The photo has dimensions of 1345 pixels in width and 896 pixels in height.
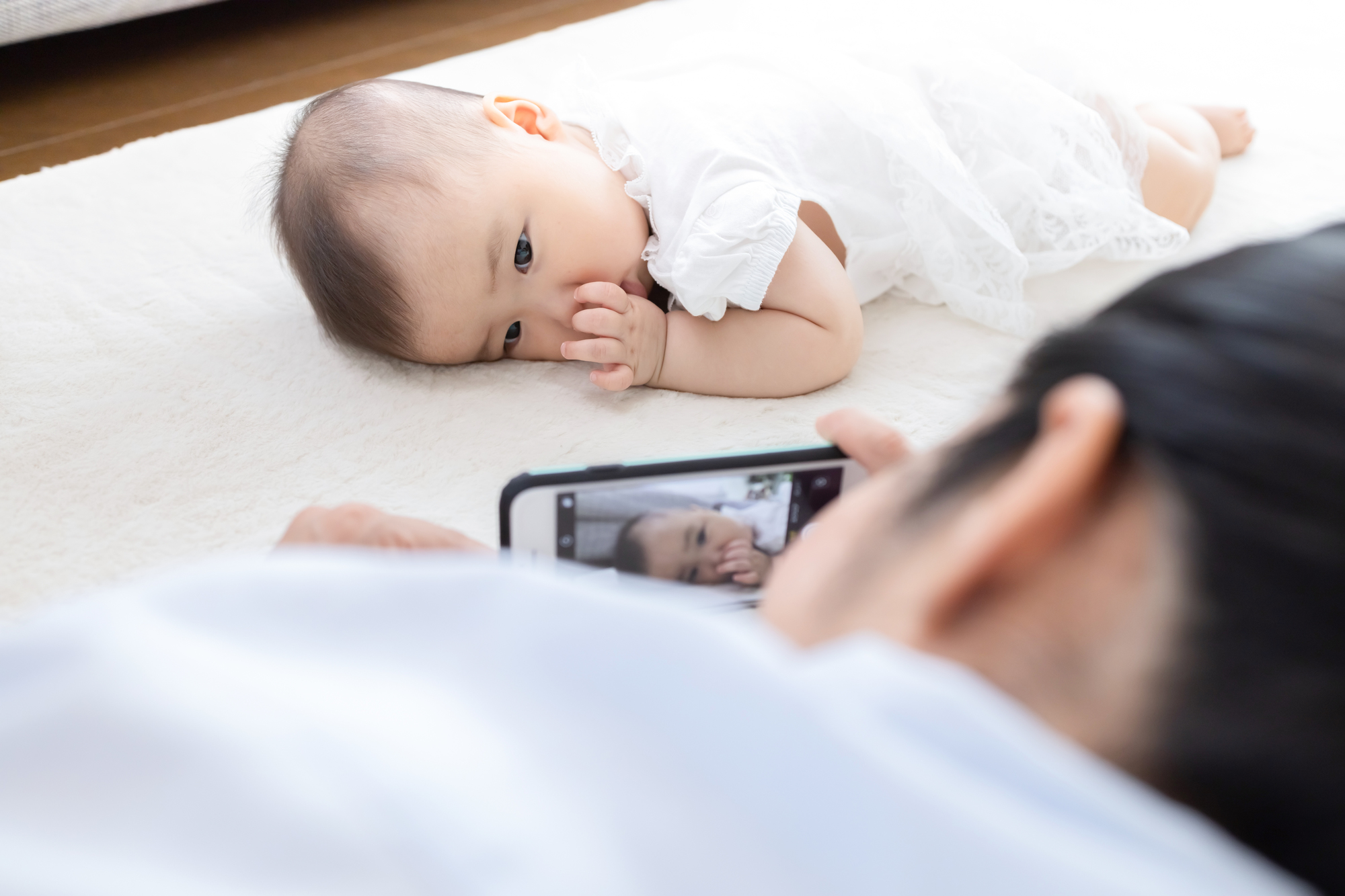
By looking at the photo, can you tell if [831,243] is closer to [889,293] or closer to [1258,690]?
[889,293]

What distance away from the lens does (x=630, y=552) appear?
0.58 metres

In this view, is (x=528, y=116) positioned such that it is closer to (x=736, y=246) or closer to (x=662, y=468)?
(x=736, y=246)

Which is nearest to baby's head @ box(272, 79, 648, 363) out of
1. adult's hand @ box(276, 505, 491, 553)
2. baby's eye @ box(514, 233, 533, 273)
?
baby's eye @ box(514, 233, 533, 273)

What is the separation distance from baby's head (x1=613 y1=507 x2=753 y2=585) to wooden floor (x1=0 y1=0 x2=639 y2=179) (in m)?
1.15

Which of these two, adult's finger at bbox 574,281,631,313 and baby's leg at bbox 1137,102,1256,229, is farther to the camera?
baby's leg at bbox 1137,102,1256,229

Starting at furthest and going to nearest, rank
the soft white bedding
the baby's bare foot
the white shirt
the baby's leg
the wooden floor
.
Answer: the wooden floor → the baby's bare foot → the baby's leg → the soft white bedding → the white shirt

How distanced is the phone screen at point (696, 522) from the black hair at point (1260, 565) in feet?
0.95

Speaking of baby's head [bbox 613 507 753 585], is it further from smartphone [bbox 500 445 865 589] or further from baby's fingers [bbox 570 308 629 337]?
baby's fingers [bbox 570 308 629 337]

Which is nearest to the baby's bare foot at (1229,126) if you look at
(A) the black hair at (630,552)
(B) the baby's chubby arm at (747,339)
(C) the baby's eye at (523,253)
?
(B) the baby's chubby arm at (747,339)

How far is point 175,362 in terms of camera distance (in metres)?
0.88

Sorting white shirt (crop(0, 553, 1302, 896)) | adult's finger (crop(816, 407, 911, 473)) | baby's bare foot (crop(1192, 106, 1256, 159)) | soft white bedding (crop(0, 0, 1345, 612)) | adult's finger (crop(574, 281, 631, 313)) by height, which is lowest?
soft white bedding (crop(0, 0, 1345, 612))

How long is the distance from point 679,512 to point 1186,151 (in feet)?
2.76

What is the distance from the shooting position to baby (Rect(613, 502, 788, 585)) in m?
0.58

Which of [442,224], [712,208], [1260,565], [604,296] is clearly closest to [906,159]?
[712,208]
